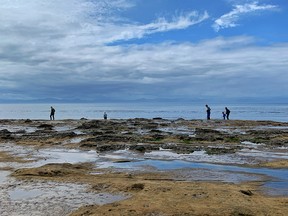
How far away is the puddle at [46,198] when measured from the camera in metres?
11.9

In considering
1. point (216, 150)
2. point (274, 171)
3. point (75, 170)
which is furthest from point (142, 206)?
point (216, 150)

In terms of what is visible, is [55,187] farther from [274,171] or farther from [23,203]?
[274,171]

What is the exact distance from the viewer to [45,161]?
22453 millimetres

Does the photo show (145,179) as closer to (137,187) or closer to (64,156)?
(137,187)

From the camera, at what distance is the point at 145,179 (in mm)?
16484

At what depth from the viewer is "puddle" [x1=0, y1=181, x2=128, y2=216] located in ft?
38.9

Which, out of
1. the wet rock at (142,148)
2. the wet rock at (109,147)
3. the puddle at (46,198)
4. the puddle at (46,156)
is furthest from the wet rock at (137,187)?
the wet rock at (109,147)

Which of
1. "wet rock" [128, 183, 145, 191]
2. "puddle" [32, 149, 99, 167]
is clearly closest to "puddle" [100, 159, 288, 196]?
"puddle" [32, 149, 99, 167]

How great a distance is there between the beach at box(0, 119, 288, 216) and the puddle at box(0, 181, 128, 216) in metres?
0.03

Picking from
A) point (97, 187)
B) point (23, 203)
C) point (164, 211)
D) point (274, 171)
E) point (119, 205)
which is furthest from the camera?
point (274, 171)

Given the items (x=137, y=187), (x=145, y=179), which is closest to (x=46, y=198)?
(x=137, y=187)

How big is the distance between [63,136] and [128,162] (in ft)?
51.0

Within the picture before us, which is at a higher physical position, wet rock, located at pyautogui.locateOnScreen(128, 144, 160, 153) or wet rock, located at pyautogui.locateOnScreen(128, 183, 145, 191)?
wet rock, located at pyautogui.locateOnScreen(128, 144, 160, 153)

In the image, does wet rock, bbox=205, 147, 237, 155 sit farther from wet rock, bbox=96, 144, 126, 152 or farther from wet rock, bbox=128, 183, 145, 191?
wet rock, bbox=128, 183, 145, 191
